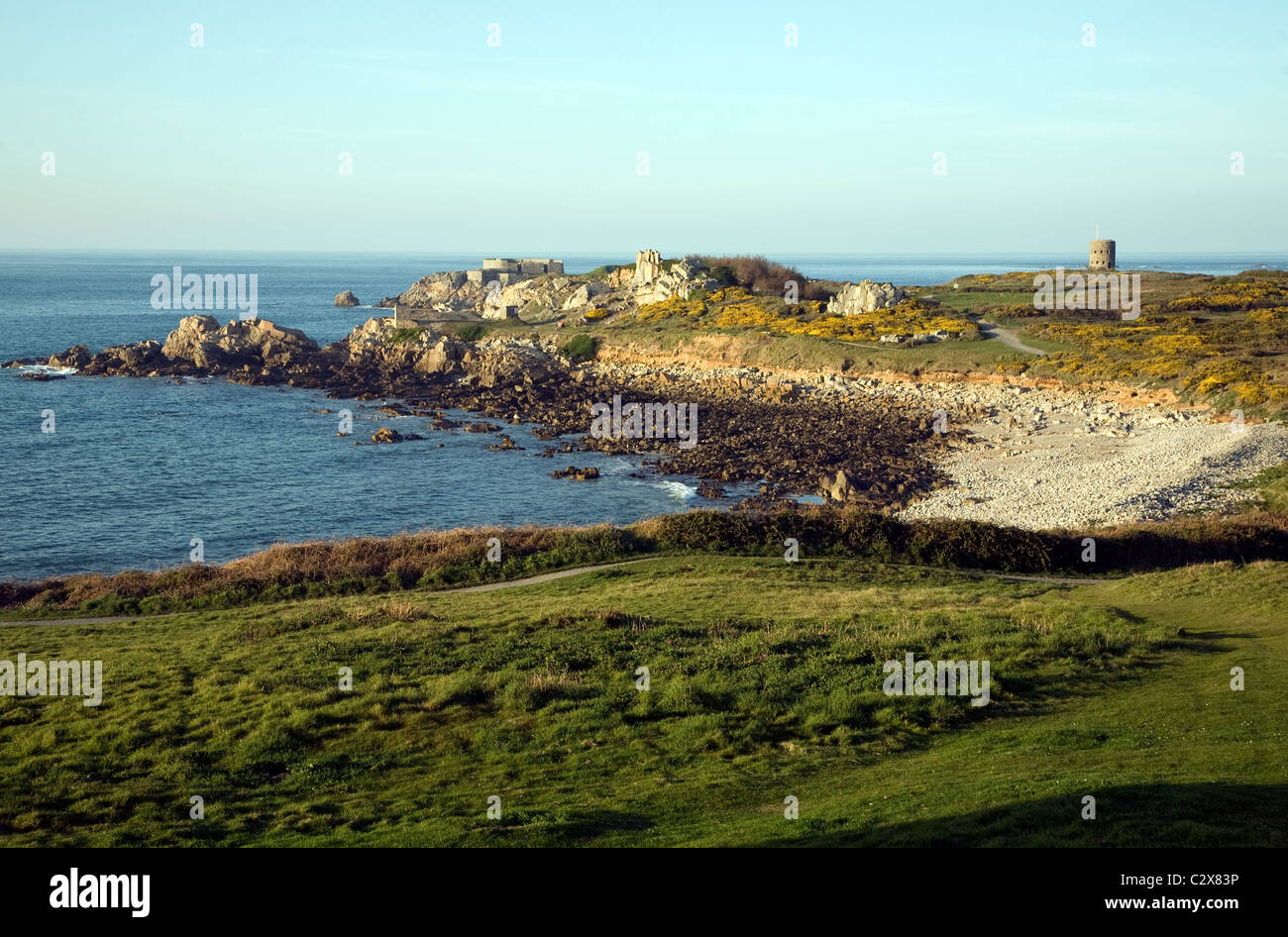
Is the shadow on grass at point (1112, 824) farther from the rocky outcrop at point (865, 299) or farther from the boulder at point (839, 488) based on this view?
the rocky outcrop at point (865, 299)

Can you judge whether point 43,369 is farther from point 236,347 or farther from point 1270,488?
point 1270,488

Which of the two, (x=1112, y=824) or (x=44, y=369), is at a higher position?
(x=44, y=369)

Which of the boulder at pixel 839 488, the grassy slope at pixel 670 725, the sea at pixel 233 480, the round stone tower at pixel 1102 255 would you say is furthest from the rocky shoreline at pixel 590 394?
the round stone tower at pixel 1102 255

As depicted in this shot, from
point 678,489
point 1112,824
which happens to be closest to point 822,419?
point 678,489

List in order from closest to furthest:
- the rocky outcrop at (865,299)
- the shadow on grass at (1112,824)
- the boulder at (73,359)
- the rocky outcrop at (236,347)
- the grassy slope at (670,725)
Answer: the shadow on grass at (1112,824)
the grassy slope at (670,725)
the boulder at (73,359)
the rocky outcrop at (236,347)
the rocky outcrop at (865,299)

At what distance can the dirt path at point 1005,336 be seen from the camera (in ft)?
234

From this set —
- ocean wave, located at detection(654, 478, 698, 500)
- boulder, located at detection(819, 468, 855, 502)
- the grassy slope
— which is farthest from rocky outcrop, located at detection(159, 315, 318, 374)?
the grassy slope

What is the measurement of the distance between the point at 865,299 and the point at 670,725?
8057 centimetres

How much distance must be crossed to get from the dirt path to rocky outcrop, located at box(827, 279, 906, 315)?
9.97 meters

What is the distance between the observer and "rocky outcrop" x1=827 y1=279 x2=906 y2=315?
91.3 metres

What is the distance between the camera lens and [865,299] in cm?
9175

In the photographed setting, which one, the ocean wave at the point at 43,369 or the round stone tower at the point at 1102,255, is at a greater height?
the round stone tower at the point at 1102,255

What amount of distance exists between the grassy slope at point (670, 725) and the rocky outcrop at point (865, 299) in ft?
222
